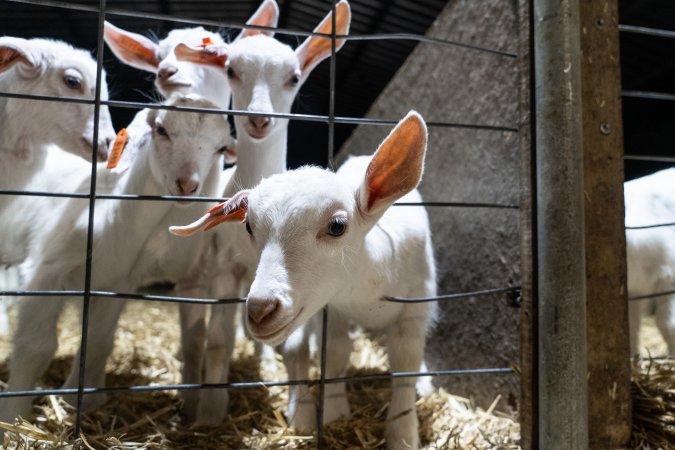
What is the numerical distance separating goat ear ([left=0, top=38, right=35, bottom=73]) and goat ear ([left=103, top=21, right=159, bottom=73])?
0.48m

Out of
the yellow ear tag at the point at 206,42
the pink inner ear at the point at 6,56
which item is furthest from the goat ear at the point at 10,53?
the yellow ear tag at the point at 206,42

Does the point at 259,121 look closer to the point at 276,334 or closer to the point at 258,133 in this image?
the point at 258,133

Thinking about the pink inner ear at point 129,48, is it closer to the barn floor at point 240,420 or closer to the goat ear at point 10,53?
the goat ear at point 10,53

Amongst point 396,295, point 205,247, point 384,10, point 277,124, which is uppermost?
point 384,10

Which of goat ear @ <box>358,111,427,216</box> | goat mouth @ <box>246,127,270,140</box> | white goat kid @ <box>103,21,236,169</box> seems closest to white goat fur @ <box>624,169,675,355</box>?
goat ear @ <box>358,111,427,216</box>

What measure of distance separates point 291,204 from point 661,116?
94.2 inches

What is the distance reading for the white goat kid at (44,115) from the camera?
116 inches

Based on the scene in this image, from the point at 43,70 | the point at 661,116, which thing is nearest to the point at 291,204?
the point at 43,70

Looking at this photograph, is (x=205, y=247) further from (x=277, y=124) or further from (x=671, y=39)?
(x=671, y=39)

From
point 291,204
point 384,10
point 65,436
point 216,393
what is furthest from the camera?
point 384,10

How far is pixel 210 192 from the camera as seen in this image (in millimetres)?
3080

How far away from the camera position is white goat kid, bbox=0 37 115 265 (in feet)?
9.67

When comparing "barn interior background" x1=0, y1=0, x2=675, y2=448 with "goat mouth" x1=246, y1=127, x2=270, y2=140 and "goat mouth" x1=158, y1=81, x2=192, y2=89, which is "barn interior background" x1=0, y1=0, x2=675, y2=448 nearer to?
"goat mouth" x1=158, y1=81, x2=192, y2=89

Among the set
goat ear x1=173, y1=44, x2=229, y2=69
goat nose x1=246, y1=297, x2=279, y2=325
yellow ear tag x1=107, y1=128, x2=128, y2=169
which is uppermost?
goat ear x1=173, y1=44, x2=229, y2=69
